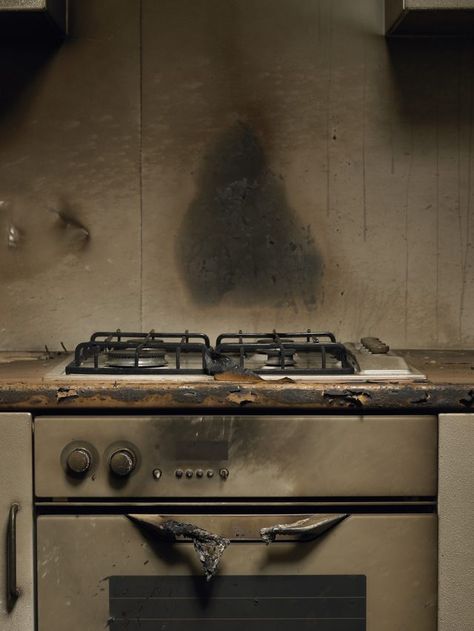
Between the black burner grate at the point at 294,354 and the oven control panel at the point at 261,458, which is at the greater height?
the black burner grate at the point at 294,354

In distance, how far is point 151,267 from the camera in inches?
80.0

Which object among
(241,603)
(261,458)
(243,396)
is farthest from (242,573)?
(243,396)

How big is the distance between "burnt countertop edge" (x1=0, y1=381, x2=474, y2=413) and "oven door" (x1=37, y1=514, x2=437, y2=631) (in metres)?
0.21

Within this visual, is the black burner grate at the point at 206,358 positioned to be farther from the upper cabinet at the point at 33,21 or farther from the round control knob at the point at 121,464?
the upper cabinet at the point at 33,21

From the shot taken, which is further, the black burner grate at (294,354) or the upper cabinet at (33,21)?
the upper cabinet at (33,21)

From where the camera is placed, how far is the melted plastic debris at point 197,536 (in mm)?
1376

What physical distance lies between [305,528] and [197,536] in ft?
0.65

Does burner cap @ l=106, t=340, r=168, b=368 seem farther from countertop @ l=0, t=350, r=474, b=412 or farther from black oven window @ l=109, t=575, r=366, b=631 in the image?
black oven window @ l=109, t=575, r=366, b=631

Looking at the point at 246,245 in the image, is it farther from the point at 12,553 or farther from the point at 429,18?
the point at 12,553

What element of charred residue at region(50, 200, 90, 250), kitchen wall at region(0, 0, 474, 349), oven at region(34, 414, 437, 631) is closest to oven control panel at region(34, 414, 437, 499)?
oven at region(34, 414, 437, 631)

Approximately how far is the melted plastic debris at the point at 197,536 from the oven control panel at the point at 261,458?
0.15 ft

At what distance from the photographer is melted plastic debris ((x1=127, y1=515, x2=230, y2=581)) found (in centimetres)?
138

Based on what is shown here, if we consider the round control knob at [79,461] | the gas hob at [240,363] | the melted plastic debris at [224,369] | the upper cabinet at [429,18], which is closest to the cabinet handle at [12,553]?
the round control knob at [79,461]

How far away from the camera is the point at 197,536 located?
4.55ft
